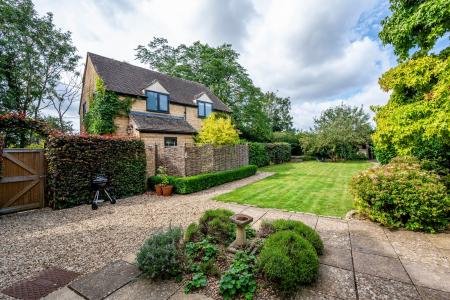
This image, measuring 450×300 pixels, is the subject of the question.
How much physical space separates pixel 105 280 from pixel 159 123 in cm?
1266

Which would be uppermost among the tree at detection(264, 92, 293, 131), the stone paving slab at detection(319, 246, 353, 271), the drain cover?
the tree at detection(264, 92, 293, 131)

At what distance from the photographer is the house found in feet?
45.6

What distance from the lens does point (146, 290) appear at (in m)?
2.94

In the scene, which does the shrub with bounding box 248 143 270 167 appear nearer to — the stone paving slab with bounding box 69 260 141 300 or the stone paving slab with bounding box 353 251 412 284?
the stone paving slab with bounding box 353 251 412 284

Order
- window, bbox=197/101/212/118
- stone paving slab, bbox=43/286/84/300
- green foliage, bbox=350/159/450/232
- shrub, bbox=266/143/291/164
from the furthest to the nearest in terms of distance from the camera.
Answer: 1. shrub, bbox=266/143/291/164
2. window, bbox=197/101/212/118
3. green foliage, bbox=350/159/450/232
4. stone paving slab, bbox=43/286/84/300

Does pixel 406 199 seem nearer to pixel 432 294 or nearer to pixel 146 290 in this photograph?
pixel 432 294

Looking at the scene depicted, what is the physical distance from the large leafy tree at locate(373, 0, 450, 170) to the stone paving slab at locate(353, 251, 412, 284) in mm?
2848

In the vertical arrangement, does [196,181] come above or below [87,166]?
below

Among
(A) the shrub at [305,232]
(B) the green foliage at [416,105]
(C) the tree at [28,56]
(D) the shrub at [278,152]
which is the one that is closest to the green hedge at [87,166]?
(A) the shrub at [305,232]

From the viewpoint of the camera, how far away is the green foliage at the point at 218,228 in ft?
13.8

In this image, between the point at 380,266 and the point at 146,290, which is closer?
the point at 146,290

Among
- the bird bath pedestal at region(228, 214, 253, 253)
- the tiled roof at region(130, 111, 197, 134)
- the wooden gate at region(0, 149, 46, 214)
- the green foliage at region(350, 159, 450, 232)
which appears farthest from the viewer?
the tiled roof at region(130, 111, 197, 134)

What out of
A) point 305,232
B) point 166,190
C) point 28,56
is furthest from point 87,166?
point 28,56

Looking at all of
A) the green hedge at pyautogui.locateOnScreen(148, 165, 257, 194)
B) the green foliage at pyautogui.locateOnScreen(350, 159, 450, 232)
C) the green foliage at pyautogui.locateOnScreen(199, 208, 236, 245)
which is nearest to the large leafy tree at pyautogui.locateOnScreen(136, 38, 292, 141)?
the green hedge at pyautogui.locateOnScreen(148, 165, 257, 194)
